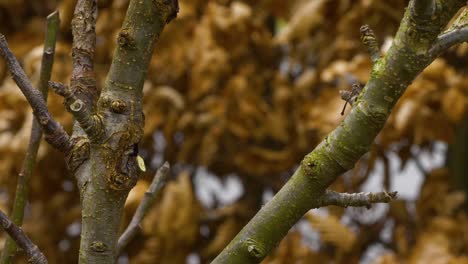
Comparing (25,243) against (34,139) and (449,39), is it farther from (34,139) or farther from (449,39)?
(449,39)

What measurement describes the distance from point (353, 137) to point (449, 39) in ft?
0.40

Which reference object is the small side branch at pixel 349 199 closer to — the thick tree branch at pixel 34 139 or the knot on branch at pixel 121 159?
the knot on branch at pixel 121 159

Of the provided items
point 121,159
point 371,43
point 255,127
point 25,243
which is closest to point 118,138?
point 121,159

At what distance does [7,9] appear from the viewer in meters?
2.17

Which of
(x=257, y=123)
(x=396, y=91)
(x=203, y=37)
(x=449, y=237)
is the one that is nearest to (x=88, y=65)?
(x=396, y=91)

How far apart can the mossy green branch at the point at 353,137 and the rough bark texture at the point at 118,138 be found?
0.11 m

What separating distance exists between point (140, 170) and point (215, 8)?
113cm

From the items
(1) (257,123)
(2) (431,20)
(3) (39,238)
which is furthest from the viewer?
(3) (39,238)

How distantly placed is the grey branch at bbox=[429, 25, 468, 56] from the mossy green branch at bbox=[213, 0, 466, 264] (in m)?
0.01

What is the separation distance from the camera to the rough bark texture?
67 centimetres

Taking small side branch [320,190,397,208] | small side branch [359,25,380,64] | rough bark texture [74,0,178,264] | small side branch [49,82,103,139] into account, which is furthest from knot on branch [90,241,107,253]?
small side branch [359,25,380,64]

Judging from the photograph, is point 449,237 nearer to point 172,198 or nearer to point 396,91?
point 172,198

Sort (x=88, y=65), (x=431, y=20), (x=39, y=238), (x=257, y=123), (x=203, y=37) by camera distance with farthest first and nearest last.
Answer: (x=39, y=238)
(x=257, y=123)
(x=203, y=37)
(x=88, y=65)
(x=431, y=20)

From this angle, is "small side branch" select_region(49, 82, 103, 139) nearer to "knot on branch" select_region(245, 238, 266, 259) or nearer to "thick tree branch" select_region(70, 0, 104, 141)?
"thick tree branch" select_region(70, 0, 104, 141)
